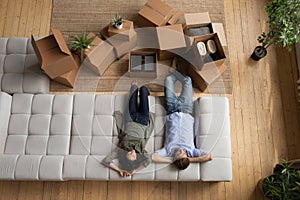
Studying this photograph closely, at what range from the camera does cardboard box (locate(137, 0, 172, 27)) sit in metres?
2.91

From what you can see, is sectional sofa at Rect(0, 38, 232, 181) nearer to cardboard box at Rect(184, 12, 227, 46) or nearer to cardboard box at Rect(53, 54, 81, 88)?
cardboard box at Rect(53, 54, 81, 88)

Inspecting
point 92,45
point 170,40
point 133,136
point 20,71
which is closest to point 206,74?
point 170,40

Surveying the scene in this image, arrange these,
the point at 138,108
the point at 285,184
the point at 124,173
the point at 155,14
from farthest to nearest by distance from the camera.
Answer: the point at 155,14
the point at 138,108
the point at 124,173
the point at 285,184

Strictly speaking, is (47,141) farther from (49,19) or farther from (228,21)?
(228,21)

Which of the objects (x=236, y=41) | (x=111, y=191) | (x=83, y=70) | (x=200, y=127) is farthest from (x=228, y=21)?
(x=111, y=191)

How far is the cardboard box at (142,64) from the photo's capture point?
2770 millimetres

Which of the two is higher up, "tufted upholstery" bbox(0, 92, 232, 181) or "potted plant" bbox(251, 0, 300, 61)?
"potted plant" bbox(251, 0, 300, 61)

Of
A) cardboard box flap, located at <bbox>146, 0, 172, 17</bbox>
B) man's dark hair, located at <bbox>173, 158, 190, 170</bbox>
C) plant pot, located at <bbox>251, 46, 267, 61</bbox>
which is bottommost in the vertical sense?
man's dark hair, located at <bbox>173, 158, 190, 170</bbox>

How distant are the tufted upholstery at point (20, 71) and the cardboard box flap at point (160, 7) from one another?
1.25 meters

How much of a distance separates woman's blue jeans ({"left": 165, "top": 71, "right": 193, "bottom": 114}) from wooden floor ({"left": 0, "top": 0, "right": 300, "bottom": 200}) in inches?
21.6

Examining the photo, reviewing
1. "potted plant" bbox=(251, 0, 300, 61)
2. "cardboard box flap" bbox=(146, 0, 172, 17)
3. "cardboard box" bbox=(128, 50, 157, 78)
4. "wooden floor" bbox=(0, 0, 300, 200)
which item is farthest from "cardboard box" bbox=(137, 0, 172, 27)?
"potted plant" bbox=(251, 0, 300, 61)

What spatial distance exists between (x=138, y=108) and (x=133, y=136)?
0.88 feet

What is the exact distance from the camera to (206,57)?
2.72m

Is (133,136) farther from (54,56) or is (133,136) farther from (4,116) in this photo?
(4,116)
